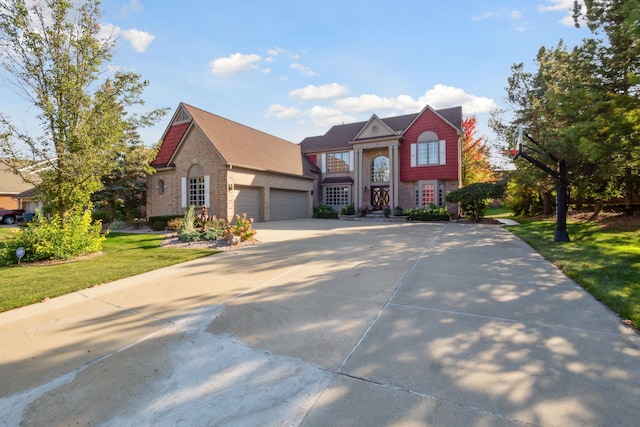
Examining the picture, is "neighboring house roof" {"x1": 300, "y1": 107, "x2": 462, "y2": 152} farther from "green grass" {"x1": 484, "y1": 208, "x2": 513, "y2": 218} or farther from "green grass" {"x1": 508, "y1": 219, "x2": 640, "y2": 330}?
"green grass" {"x1": 508, "y1": 219, "x2": 640, "y2": 330}

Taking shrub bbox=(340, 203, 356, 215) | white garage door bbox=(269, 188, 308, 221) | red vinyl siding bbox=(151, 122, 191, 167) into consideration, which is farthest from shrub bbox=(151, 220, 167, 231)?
shrub bbox=(340, 203, 356, 215)

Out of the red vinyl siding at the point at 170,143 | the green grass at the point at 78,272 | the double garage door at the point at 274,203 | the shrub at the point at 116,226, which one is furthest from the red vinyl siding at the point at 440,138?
the shrub at the point at 116,226

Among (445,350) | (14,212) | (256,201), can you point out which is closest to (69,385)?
(445,350)

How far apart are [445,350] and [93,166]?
10433mm

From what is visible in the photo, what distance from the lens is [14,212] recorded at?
26.0 metres

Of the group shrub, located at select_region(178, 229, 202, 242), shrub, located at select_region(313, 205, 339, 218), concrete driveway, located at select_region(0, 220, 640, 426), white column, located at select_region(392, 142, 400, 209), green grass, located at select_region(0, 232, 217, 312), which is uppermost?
white column, located at select_region(392, 142, 400, 209)

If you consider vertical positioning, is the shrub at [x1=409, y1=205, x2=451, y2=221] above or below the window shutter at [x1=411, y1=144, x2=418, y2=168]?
below

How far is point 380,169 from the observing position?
81.9ft

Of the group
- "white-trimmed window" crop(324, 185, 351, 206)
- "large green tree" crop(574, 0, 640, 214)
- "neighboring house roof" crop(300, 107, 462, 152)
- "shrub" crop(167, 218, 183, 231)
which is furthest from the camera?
"white-trimmed window" crop(324, 185, 351, 206)

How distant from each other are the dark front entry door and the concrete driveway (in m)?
19.5

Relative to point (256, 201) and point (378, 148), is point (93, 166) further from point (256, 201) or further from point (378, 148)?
point (378, 148)

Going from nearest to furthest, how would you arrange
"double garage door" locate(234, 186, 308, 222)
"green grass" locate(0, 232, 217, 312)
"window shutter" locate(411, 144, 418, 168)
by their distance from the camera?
"green grass" locate(0, 232, 217, 312) → "double garage door" locate(234, 186, 308, 222) → "window shutter" locate(411, 144, 418, 168)

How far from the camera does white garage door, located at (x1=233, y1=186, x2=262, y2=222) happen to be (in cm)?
1719

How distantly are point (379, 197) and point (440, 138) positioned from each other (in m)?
6.67
